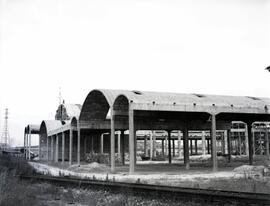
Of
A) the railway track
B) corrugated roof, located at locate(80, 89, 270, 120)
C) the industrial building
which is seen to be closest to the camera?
the railway track

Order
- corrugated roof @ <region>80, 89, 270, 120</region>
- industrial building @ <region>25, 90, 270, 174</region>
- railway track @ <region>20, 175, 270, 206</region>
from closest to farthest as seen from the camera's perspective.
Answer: railway track @ <region>20, 175, 270, 206</region>
corrugated roof @ <region>80, 89, 270, 120</region>
industrial building @ <region>25, 90, 270, 174</region>

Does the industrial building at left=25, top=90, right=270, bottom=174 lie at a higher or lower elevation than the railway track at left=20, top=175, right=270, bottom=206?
higher

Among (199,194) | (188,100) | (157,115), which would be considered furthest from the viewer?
(157,115)

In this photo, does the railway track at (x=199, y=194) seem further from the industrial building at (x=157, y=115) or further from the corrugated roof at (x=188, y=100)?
the industrial building at (x=157, y=115)

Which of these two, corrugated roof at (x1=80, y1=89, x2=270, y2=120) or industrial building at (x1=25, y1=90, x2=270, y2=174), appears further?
industrial building at (x1=25, y1=90, x2=270, y2=174)

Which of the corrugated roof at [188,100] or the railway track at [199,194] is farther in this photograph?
the corrugated roof at [188,100]

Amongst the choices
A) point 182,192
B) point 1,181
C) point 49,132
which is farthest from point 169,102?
point 49,132

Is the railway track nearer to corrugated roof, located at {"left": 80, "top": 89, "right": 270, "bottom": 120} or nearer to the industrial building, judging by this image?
corrugated roof, located at {"left": 80, "top": 89, "right": 270, "bottom": 120}

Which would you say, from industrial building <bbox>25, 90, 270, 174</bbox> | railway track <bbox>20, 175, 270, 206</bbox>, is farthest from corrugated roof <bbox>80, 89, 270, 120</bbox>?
railway track <bbox>20, 175, 270, 206</bbox>

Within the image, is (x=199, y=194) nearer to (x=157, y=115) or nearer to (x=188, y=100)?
(x=188, y=100)

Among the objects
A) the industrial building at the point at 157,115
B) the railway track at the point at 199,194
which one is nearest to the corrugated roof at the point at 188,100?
the industrial building at the point at 157,115

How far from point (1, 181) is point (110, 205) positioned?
3.52 m

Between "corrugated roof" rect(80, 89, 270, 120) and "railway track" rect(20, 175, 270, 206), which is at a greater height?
"corrugated roof" rect(80, 89, 270, 120)

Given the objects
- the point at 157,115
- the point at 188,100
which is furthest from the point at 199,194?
the point at 157,115
